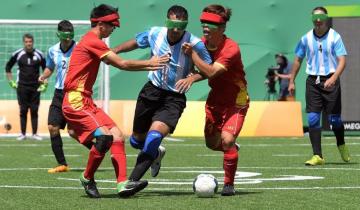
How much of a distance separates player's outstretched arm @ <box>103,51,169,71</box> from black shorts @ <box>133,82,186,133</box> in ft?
2.98

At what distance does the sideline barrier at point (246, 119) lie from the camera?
26.8 metres

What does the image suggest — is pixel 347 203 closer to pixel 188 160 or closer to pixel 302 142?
pixel 188 160

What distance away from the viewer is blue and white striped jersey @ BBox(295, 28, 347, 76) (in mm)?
16828

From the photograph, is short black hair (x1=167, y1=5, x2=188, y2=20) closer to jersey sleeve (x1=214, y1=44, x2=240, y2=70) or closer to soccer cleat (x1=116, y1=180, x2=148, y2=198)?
jersey sleeve (x1=214, y1=44, x2=240, y2=70)

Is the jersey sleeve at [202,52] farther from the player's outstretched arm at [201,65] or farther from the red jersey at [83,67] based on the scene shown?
the red jersey at [83,67]

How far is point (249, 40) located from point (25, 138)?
317 inches

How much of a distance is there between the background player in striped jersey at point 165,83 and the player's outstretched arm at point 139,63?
2.41ft

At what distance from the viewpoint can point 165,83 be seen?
40.0 feet

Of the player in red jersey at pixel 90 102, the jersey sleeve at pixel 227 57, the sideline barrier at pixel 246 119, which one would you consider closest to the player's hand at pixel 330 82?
the jersey sleeve at pixel 227 57

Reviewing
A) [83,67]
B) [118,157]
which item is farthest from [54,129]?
[118,157]

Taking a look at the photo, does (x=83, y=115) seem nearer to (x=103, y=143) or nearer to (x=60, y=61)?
(x=103, y=143)

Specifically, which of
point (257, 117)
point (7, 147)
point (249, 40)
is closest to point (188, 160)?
point (7, 147)

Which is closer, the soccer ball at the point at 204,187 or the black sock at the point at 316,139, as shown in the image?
the soccer ball at the point at 204,187

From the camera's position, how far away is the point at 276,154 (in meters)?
19.5
